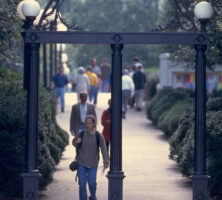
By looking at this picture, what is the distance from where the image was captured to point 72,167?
33.6 feet

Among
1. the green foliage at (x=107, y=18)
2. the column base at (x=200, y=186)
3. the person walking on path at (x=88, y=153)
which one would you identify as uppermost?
the green foliage at (x=107, y=18)

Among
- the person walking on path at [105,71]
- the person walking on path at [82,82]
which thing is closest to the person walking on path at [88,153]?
the person walking on path at [82,82]

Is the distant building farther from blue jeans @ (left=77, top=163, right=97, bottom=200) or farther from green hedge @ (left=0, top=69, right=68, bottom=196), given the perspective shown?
blue jeans @ (left=77, top=163, right=97, bottom=200)

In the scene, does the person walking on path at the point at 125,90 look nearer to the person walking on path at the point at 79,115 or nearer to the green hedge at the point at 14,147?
the person walking on path at the point at 79,115

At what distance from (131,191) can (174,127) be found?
246 inches

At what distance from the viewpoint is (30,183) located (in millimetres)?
9867

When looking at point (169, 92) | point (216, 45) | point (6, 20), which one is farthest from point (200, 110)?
point (169, 92)

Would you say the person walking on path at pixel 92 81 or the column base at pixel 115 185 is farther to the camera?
the person walking on path at pixel 92 81

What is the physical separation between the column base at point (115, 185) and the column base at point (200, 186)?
1.08 meters

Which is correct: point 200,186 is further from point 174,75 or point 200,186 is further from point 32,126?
point 174,75

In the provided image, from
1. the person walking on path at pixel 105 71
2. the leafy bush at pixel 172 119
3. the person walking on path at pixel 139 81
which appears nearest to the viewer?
the leafy bush at pixel 172 119

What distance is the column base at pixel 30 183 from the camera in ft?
32.2

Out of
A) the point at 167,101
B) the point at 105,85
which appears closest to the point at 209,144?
the point at 167,101

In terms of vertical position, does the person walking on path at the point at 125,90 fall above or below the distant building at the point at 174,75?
below
